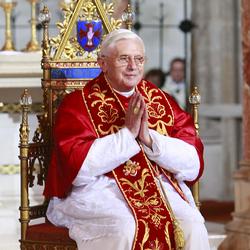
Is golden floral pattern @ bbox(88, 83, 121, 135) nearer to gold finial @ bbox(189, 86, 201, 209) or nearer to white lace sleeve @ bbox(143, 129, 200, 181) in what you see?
white lace sleeve @ bbox(143, 129, 200, 181)

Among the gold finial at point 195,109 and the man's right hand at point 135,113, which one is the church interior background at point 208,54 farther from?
the man's right hand at point 135,113

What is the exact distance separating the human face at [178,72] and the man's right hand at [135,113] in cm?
774

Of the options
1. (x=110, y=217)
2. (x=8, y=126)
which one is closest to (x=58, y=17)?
(x=8, y=126)

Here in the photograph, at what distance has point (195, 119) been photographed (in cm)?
806

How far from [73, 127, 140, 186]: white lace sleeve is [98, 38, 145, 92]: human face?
0.33 meters

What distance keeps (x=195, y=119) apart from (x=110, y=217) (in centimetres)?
109

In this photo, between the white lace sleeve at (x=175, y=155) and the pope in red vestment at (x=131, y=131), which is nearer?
the pope in red vestment at (x=131, y=131)

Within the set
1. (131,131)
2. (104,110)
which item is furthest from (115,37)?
(131,131)

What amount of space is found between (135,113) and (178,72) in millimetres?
7802

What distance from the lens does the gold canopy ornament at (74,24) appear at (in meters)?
8.13

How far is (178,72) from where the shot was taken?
49.8 ft

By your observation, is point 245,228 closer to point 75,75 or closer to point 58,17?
point 75,75

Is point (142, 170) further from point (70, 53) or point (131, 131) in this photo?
point (70, 53)

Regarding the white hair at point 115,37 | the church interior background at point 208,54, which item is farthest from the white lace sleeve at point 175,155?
the church interior background at point 208,54
